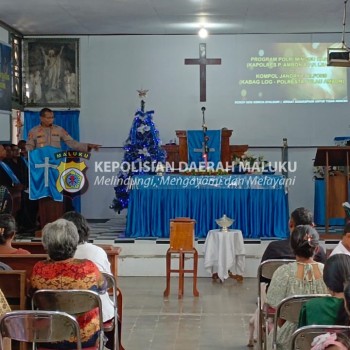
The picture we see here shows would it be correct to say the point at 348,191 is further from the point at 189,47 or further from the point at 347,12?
the point at 189,47

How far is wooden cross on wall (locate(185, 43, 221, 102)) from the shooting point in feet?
41.7

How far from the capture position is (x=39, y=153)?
361 inches

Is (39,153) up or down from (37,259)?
up

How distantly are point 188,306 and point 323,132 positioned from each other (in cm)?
683

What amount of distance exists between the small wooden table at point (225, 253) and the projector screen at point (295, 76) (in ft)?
17.4

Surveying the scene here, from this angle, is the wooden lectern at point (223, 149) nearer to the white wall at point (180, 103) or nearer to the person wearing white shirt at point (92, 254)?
the white wall at point (180, 103)

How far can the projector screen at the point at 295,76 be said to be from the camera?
517 inches

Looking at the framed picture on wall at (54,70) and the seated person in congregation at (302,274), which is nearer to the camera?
the seated person in congregation at (302,274)

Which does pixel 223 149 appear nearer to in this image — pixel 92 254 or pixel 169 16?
pixel 169 16

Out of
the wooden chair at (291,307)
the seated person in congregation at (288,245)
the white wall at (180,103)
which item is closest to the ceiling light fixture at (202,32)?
the white wall at (180,103)

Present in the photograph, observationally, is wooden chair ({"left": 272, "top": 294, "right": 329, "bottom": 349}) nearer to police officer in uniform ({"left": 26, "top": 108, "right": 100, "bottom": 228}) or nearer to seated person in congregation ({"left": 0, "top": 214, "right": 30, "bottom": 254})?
seated person in congregation ({"left": 0, "top": 214, "right": 30, "bottom": 254})

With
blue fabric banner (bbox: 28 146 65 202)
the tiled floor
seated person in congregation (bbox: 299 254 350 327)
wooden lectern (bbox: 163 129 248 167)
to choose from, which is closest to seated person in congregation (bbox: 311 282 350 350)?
seated person in congregation (bbox: 299 254 350 327)

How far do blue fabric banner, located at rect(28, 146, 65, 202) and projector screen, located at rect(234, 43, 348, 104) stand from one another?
5.21m

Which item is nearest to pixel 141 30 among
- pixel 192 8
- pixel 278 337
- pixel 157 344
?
pixel 192 8
